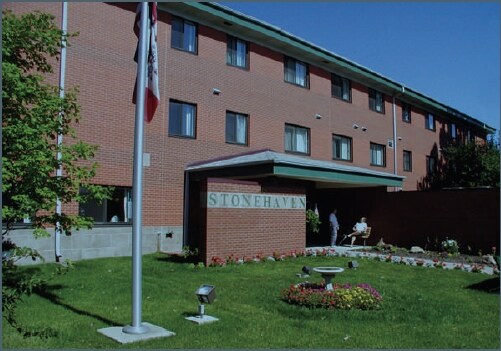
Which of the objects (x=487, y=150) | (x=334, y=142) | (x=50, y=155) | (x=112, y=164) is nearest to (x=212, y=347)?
(x=50, y=155)

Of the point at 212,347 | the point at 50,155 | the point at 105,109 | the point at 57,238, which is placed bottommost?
the point at 212,347

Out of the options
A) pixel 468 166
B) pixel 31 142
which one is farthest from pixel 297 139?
pixel 31 142

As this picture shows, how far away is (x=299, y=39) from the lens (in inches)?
882

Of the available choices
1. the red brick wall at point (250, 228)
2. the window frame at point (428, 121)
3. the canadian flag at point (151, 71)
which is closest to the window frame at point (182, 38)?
the red brick wall at point (250, 228)

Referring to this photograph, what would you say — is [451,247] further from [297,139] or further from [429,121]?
[429,121]

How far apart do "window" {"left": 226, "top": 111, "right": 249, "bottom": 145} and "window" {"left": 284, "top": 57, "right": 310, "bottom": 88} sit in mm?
3571

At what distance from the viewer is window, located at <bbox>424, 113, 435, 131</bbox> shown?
33934 mm

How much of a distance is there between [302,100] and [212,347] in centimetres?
1827

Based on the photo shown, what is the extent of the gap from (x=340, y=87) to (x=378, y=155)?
16.5ft

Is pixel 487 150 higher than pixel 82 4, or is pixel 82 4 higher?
pixel 82 4

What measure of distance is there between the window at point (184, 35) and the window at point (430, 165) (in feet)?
67.4

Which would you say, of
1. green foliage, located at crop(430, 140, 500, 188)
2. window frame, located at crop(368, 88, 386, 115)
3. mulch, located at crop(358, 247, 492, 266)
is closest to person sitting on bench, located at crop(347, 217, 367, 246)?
mulch, located at crop(358, 247, 492, 266)

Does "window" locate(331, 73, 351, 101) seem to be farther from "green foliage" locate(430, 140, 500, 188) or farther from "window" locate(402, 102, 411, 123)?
"green foliage" locate(430, 140, 500, 188)

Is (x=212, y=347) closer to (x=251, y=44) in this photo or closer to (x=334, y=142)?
(x=251, y=44)
